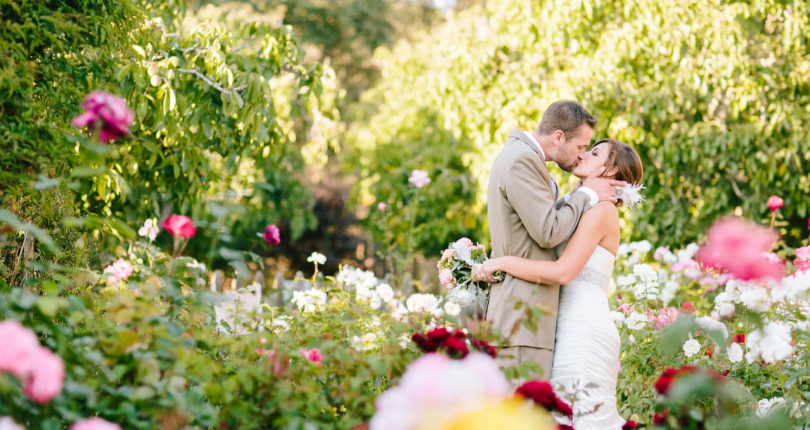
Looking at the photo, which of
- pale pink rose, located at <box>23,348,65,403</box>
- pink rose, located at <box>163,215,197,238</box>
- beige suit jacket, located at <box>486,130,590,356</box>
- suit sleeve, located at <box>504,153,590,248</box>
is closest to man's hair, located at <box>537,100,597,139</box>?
beige suit jacket, located at <box>486,130,590,356</box>

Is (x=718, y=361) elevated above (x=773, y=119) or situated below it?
below

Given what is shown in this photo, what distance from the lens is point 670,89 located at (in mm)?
6258

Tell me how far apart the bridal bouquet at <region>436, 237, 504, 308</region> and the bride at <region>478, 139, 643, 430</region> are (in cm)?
16

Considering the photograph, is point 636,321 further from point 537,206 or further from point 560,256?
point 537,206

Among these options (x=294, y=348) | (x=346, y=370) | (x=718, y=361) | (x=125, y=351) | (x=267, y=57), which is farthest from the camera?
(x=267, y=57)

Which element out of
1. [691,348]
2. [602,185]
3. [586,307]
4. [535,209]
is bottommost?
[586,307]

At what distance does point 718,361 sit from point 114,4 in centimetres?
319

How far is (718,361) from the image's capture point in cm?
335

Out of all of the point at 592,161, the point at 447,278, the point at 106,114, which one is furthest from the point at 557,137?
the point at 106,114

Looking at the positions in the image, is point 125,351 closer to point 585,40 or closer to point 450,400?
point 450,400

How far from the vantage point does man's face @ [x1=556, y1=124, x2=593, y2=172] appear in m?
2.74

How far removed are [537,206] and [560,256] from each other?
0.83 feet

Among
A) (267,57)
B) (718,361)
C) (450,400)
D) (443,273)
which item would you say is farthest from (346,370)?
(267,57)

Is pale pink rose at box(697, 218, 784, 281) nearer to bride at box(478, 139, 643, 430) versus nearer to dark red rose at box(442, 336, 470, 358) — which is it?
dark red rose at box(442, 336, 470, 358)
